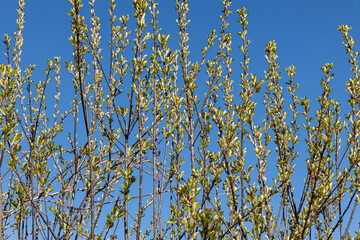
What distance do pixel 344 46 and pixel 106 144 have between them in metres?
3.12

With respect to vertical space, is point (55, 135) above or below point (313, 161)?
above

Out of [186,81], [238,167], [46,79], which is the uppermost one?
[46,79]

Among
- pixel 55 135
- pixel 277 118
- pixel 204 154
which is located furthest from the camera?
pixel 55 135

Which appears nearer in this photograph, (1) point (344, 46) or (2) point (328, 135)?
(2) point (328, 135)

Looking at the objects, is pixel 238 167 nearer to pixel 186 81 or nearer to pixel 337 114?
pixel 186 81

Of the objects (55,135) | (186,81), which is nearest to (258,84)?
(186,81)

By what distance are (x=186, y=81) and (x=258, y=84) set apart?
67cm

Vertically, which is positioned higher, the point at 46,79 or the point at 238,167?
the point at 46,79

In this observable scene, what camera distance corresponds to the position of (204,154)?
3.18 m

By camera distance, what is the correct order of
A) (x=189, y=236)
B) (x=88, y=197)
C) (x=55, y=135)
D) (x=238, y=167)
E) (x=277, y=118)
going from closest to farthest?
(x=189, y=236), (x=238, y=167), (x=88, y=197), (x=277, y=118), (x=55, y=135)

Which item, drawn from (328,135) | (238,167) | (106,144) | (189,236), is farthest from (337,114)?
(106,144)

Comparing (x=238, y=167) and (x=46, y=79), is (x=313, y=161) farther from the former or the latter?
(x=46, y=79)

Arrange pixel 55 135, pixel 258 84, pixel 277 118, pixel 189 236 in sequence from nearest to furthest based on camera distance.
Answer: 1. pixel 189 236
2. pixel 258 84
3. pixel 277 118
4. pixel 55 135

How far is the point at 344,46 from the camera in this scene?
4547mm
